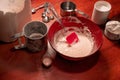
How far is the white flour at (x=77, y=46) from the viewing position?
0.88 metres

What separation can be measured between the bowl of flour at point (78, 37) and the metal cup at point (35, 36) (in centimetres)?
3

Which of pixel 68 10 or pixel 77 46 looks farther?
pixel 68 10

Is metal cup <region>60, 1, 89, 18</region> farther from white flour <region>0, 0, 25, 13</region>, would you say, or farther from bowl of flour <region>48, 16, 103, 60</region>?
white flour <region>0, 0, 25, 13</region>

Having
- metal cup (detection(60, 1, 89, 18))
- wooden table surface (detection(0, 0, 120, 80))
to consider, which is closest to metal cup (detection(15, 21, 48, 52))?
wooden table surface (detection(0, 0, 120, 80))

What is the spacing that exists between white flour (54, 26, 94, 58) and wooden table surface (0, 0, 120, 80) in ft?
0.10

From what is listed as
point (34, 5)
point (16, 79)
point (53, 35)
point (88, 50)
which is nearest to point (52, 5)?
point (34, 5)

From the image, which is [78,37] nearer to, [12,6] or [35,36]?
[35,36]

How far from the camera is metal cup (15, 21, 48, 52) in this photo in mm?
858

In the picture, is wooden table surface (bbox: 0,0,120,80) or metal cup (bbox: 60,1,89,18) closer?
wooden table surface (bbox: 0,0,120,80)

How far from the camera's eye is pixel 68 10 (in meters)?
1.01

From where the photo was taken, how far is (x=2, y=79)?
0.83m

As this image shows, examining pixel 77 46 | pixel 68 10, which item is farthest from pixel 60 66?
pixel 68 10

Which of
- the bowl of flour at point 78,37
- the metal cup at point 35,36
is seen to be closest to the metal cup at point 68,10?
the bowl of flour at point 78,37

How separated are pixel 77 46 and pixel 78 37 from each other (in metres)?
0.05
